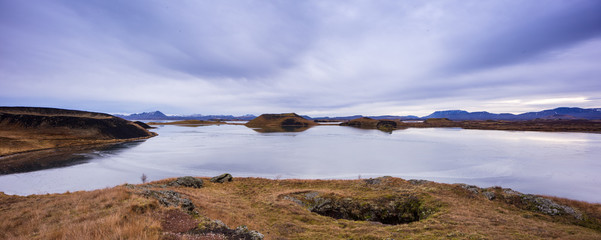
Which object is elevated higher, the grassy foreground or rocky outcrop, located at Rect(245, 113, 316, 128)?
rocky outcrop, located at Rect(245, 113, 316, 128)

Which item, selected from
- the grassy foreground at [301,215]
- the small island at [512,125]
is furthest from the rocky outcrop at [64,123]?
the small island at [512,125]

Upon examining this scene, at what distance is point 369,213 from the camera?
1464 cm

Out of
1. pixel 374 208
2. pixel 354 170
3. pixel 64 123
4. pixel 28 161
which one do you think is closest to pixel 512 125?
pixel 354 170

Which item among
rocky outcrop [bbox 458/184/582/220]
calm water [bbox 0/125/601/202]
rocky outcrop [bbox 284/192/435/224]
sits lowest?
calm water [bbox 0/125/601/202]

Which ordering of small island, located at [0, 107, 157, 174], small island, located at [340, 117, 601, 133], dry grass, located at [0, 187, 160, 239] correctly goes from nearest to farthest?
1. dry grass, located at [0, 187, 160, 239]
2. small island, located at [0, 107, 157, 174]
3. small island, located at [340, 117, 601, 133]

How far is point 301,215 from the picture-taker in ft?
42.8

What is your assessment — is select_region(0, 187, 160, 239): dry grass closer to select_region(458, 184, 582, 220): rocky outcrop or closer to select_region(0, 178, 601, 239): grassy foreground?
select_region(0, 178, 601, 239): grassy foreground

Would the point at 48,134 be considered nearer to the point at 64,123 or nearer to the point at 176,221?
the point at 64,123

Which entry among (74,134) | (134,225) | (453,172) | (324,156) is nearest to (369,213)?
(134,225)

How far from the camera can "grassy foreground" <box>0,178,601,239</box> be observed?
6.95 meters

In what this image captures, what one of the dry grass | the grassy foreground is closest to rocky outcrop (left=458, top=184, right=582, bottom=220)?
the grassy foreground

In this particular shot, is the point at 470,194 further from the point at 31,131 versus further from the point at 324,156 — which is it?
the point at 31,131

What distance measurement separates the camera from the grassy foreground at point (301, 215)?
6952 millimetres

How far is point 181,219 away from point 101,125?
278 feet
